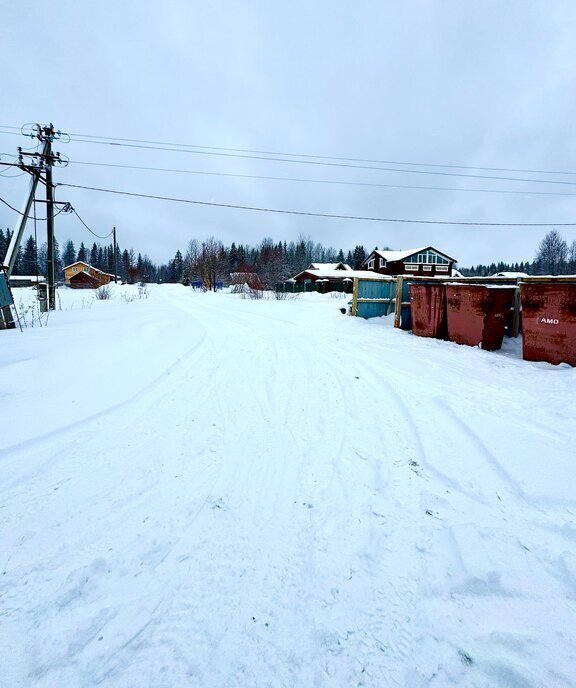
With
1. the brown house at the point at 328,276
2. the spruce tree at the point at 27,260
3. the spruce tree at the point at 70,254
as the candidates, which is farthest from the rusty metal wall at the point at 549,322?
the spruce tree at the point at 70,254

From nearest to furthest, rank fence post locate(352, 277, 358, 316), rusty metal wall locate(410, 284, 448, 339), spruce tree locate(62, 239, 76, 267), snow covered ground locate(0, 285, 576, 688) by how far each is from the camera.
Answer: snow covered ground locate(0, 285, 576, 688) → rusty metal wall locate(410, 284, 448, 339) → fence post locate(352, 277, 358, 316) → spruce tree locate(62, 239, 76, 267)

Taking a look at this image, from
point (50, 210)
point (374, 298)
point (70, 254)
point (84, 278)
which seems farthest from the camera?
point (70, 254)

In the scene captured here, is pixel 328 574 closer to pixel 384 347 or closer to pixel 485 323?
pixel 384 347

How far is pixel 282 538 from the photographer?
2053 mm

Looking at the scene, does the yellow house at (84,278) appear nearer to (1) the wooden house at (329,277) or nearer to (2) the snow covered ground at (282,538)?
(1) the wooden house at (329,277)

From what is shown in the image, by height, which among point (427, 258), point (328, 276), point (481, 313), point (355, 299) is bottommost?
point (481, 313)

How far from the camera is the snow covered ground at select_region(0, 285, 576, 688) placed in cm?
141

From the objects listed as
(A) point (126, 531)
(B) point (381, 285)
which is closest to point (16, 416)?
(A) point (126, 531)

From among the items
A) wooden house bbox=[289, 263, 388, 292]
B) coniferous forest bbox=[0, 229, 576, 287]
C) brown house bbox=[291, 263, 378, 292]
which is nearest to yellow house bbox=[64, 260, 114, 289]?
coniferous forest bbox=[0, 229, 576, 287]

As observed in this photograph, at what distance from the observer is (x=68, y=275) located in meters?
66.2

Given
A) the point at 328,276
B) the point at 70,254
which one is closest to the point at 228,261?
the point at 328,276

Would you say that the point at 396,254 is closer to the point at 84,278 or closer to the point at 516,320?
→ the point at 516,320

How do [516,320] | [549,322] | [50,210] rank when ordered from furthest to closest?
[50,210], [516,320], [549,322]

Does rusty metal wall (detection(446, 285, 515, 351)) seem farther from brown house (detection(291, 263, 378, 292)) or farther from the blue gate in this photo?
brown house (detection(291, 263, 378, 292))
